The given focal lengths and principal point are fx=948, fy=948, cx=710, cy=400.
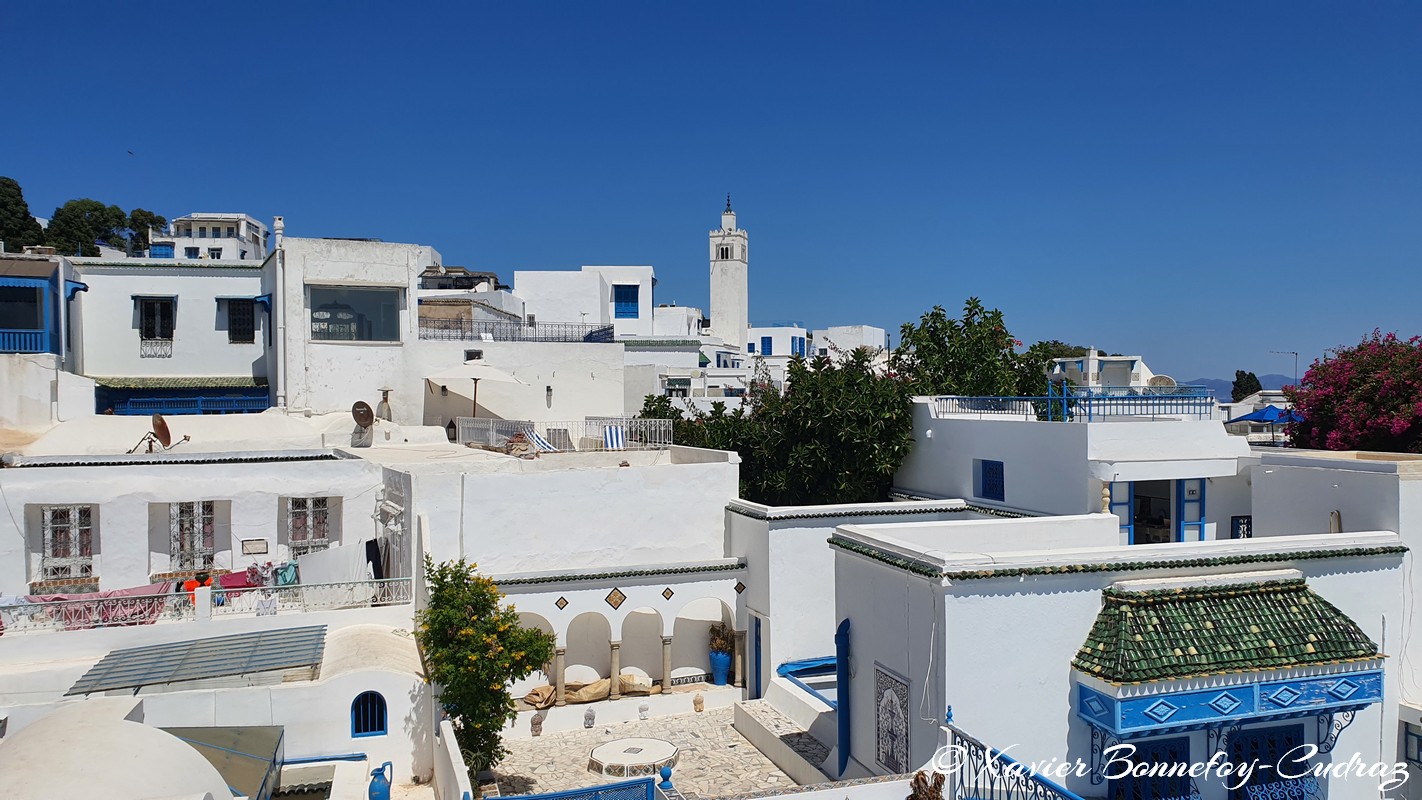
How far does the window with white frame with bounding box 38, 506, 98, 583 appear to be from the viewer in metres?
14.8

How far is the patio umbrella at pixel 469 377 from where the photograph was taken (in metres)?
22.9

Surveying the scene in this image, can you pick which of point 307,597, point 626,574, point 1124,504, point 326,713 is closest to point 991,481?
point 1124,504

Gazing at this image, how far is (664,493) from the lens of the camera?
17484 mm

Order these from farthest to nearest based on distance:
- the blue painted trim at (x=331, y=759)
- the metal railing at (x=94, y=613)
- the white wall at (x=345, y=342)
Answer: the white wall at (x=345, y=342)
the metal railing at (x=94, y=613)
the blue painted trim at (x=331, y=759)

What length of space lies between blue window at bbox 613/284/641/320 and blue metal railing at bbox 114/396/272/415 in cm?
2253

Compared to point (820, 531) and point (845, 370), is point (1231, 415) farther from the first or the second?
point (820, 531)

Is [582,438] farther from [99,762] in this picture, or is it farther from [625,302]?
[625,302]

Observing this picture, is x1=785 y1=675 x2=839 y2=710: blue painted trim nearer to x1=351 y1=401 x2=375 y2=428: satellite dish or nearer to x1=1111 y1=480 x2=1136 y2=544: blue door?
x1=1111 y1=480 x2=1136 y2=544: blue door

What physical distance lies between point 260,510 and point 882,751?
11072mm

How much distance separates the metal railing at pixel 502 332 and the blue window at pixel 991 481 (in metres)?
13.3

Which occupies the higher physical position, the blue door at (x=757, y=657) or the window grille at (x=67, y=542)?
the window grille at (x=67, y=542)

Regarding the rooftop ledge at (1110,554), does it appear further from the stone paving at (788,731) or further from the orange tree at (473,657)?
the orange tree at (473,657)

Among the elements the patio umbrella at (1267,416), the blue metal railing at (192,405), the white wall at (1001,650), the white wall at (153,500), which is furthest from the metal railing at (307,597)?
the patio umbrella at (1267,416)

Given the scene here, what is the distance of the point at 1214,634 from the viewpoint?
10.0 metres
